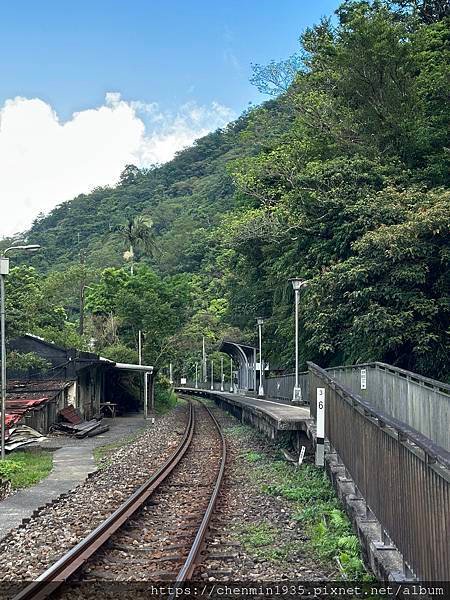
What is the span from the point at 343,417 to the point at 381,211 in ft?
54.3

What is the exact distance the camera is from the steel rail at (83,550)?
7.08m

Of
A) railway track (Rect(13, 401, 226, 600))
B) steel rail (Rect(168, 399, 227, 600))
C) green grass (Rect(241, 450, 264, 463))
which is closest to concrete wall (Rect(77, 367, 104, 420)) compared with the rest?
green grass (Rect(241, 450, 264, 463))

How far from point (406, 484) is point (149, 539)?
15.8 ft

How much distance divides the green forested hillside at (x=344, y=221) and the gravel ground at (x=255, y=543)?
11.9 metres

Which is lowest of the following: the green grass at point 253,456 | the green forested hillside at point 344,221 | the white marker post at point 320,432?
the green grass at point 253,456

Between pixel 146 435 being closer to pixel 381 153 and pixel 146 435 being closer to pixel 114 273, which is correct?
pixel 381 153

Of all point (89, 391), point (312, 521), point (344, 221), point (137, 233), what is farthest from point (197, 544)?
point (137, 233)

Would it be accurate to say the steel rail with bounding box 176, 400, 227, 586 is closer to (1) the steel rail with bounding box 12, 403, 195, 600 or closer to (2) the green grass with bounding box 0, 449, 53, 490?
(1) the steel rail with bounding box 12, 403, 195, 600

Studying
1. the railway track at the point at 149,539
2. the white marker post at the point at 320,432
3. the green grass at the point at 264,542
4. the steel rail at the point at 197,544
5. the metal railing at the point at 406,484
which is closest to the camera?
the metal railing at the point at 406,484

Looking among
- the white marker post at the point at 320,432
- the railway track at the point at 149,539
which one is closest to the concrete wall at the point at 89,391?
the railway track at the point at 149,539

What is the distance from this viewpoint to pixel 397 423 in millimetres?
6480

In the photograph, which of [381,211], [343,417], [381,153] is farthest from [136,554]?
[381,153]

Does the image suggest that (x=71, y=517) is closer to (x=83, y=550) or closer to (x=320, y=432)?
(x=83, y=550)

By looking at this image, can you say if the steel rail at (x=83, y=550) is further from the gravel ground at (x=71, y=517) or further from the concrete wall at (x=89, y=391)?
the concrete wall at (x=89, y=391)
